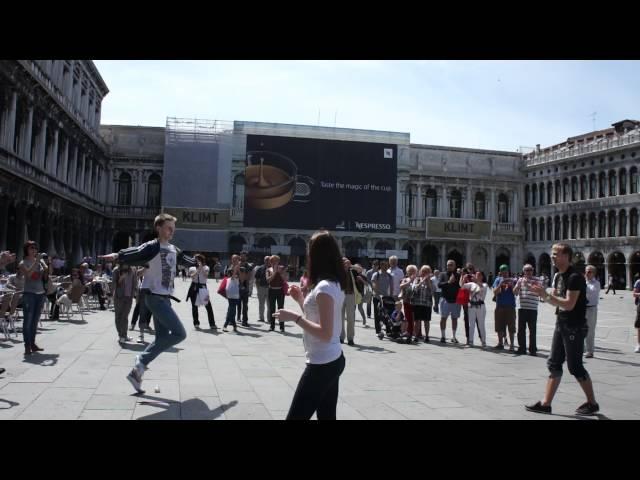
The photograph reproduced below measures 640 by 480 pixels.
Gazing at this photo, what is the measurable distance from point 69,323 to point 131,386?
7.21 m

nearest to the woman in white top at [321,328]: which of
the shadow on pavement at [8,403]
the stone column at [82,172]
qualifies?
the shadow on pavement at [8,403]

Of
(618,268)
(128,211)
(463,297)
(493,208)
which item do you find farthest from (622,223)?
(463,297)

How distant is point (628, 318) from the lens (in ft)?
60.1

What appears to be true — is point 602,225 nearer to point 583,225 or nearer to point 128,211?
point 583,225

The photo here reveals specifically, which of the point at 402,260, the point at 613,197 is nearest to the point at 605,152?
the point at 613,197

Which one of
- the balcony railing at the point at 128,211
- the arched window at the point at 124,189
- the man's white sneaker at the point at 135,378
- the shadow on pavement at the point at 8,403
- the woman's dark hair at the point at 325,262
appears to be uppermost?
the arched window at the point at 124,189

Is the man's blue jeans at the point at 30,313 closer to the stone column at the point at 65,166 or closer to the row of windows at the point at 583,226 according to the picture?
the stone column at the point at 65,166

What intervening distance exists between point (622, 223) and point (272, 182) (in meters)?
26.8

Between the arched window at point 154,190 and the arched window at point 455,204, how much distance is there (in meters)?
26.2

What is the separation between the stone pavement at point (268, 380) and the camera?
5203 mm

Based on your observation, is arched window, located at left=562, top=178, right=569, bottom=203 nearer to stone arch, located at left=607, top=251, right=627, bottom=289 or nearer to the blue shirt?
stone arch, located at left=607, top=251, right=627, bottom=289
